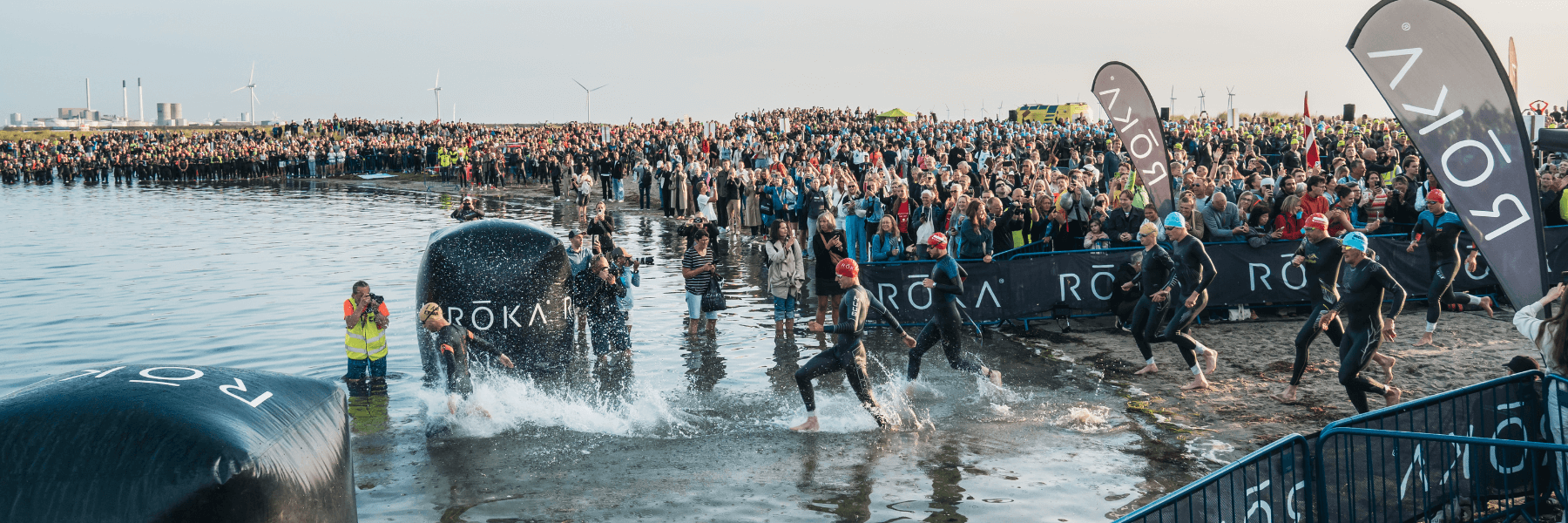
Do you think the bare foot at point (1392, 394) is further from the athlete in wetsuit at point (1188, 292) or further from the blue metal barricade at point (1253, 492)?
the blue metal barricade at point (1253, 492)

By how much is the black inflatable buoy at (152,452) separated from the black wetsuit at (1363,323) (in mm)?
7277

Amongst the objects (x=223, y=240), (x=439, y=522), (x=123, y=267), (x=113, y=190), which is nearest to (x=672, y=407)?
(x=439, y=522)

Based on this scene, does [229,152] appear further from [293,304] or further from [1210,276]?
[1210,276]

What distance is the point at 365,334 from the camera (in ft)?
33.7

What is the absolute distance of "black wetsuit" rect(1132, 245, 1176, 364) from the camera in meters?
10.1

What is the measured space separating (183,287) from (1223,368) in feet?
51.0

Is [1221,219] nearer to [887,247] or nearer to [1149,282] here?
[1149,282]

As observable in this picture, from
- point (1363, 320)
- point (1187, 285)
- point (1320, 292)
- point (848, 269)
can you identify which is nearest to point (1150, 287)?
point (1187, 285)

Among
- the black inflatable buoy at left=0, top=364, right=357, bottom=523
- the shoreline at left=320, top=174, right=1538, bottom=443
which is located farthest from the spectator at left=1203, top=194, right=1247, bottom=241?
the black inflatable buoy at left=0, top=364, right=357, bottom=523

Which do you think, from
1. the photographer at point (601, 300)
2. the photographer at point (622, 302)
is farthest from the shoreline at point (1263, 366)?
the photographer at point (601, 300)

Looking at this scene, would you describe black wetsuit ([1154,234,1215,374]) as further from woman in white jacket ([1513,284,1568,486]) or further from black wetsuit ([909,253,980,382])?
woman in white jacket ([1513,284,1568,486])

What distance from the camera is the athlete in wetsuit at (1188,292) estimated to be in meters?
9.72

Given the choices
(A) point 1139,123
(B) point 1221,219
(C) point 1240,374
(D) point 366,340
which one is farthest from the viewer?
(A) point 1139,123

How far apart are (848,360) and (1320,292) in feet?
14.1
